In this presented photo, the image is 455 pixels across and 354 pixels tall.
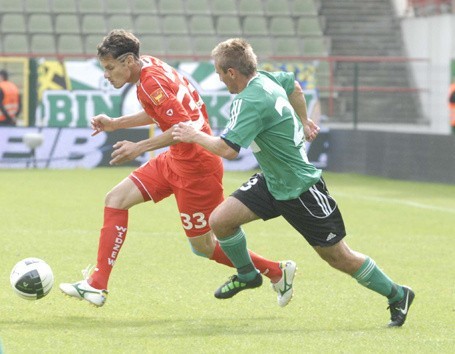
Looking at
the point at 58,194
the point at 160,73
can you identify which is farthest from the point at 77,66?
the point at 160,73

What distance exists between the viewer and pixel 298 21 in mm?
28094

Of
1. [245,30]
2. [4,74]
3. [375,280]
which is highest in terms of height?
[375,280]

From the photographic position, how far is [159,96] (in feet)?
25.0

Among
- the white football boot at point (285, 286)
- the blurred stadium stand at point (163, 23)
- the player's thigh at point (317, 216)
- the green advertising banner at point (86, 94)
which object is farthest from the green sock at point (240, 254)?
the blurred stadium stand at point (163, 23)

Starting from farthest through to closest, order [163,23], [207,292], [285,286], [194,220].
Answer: [163,23] < [207,292] < [194,220] < [285,286]

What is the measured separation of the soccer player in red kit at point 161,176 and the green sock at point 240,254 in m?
0.25

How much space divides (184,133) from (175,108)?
866 mm

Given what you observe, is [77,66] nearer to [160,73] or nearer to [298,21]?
[298,21]

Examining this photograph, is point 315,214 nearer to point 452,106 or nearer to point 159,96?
point 159,96

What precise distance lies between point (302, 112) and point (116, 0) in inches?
776

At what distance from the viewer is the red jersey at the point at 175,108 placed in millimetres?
7637

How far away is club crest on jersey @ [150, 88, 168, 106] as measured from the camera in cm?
763

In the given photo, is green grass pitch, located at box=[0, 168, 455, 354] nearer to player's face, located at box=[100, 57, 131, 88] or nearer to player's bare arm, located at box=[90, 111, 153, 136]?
player's bare arm, located at box=[90, 111, 153, 136]

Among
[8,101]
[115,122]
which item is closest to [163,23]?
[8,101]
